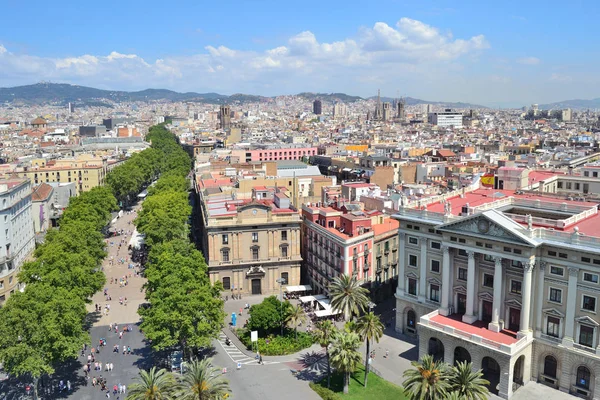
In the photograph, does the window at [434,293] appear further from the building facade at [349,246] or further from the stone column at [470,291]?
the building facade at [349,246]

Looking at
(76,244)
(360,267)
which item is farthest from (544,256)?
(76,244)

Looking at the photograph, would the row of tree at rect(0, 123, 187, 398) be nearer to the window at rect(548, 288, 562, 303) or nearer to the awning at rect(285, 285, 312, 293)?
the awning at rect(285, 285, 312, 293)

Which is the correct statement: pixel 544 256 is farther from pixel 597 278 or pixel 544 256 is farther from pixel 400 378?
pixel 400 378

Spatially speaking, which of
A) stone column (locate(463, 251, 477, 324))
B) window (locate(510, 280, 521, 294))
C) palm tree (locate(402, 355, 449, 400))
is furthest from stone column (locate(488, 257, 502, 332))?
palm tree (locate(402, 355, 449, 400))

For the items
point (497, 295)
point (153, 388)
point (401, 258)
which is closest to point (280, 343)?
point (401, 258)

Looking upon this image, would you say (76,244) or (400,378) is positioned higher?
(76,244)
